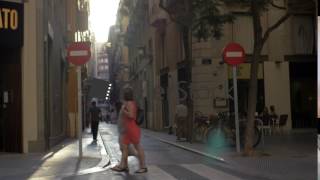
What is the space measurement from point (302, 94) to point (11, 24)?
17837 millimetres

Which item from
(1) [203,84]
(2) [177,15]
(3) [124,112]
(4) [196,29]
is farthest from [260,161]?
(1) [203,84]

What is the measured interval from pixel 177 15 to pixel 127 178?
40.0 feet

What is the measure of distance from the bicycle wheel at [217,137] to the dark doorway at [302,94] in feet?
36.9

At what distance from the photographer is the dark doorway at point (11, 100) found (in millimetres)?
16062

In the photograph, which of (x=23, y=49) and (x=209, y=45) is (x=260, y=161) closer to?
(x=23, y=49)

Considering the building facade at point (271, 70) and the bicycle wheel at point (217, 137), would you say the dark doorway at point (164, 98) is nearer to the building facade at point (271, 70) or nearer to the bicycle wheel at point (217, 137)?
the building facade at point (271, 70)

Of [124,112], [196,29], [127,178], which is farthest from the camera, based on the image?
[196,29]

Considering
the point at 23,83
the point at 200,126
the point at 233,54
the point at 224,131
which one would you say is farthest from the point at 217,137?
the point at 23,83

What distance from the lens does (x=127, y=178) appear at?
11641 mm

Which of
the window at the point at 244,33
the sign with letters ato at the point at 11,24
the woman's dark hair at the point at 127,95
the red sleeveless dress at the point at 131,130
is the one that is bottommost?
the red sleeveless dress at the point at 131,130

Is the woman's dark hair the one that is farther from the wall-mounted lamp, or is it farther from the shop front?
the wall-mounted lamp

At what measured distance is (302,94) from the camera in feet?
98.3

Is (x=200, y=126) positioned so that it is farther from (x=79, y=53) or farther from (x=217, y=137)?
(x=79, y=53)

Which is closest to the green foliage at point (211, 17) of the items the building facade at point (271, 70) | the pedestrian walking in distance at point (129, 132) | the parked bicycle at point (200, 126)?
the pedestrian walking in distance at point (129, 132)
